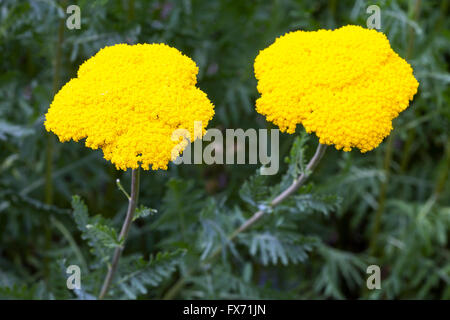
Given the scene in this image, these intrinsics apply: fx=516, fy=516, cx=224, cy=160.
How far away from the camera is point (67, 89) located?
1.29 meters

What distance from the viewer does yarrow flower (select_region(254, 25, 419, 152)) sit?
125cm

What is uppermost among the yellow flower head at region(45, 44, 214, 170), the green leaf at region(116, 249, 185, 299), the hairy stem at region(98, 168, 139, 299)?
the yellow flower head at region(45, 44, 214, 170)

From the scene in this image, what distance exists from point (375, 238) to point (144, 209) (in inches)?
62.5

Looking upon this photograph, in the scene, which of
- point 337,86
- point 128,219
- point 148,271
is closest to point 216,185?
point 148,271

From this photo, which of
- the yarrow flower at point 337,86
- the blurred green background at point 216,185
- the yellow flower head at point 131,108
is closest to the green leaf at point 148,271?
the blurred green background at point 216,185

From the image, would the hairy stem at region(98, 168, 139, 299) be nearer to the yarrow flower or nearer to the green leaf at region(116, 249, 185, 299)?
the green leaf at region(116, 249, 185, 299)

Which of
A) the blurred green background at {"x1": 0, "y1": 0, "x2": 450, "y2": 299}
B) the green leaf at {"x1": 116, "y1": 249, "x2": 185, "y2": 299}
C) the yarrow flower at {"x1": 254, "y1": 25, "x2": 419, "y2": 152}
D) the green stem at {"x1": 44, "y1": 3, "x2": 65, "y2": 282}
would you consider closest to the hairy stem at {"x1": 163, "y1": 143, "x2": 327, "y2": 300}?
the blurred green background at {"x1": 0, "y1": 0, "x2": 450, "y2": 299}

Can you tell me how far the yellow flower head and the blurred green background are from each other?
0.48 metres

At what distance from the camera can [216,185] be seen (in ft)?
9.80

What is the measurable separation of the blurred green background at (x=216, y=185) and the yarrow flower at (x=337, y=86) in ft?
1.29

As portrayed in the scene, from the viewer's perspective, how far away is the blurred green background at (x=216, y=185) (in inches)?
77.2

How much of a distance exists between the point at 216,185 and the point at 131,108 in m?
1.76
